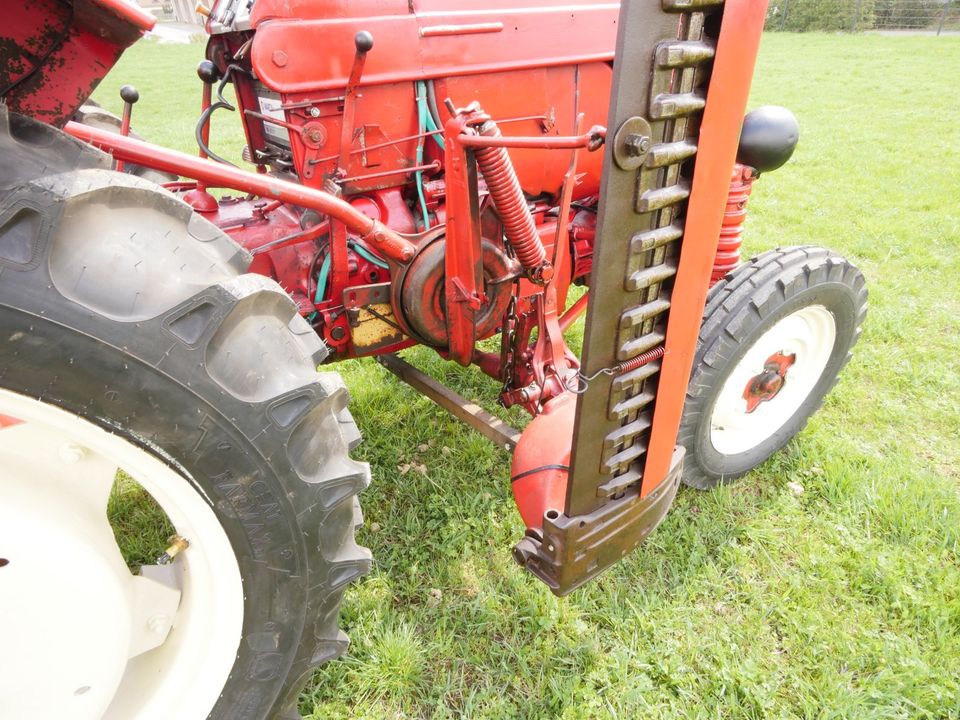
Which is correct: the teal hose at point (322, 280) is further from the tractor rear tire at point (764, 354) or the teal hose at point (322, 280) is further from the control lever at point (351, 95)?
the tractor rear tire at point (764, 354)

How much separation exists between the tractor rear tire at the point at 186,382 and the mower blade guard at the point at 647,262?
507 millimetres

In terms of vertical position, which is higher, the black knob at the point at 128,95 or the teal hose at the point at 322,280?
the black knob at the point at 128,95

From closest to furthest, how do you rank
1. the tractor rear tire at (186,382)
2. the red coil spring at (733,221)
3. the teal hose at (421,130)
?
the tractor rear tire at (186,382) → the teal hose at (421,130) → the red coil spring at (733,221)

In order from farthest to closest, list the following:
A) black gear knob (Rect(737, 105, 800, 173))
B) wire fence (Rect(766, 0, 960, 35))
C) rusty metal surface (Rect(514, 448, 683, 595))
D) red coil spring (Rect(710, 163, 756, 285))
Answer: wire fence (Rect(766, 0, 960, 35)), red coil spring (Rect(710, 163, 756, 285)), rusty metal surface (Rect(514, 448, 683, 595)), black gear knob (Rect(737, 105, 800, 173))

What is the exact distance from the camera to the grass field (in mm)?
1732

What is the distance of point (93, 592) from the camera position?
117 cm

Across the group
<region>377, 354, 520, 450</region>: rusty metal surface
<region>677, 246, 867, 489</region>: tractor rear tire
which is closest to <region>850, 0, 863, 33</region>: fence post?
<region>677, 246, 867, 489</region>: tractor rear tire

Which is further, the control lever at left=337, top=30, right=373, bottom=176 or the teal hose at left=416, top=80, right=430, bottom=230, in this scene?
the teal hose at left=416, top=80, right=430, bottom=230

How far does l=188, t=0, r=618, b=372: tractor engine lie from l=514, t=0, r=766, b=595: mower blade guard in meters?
0.48

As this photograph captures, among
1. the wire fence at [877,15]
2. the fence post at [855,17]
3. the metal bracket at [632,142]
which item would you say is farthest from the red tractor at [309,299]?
the wire fence at [877,15]

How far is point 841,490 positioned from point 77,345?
2380mm

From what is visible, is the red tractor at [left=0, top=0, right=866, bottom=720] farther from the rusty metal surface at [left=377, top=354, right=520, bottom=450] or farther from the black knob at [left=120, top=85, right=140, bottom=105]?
the black knob at [left=120, top=85, right=140, bottom=105]

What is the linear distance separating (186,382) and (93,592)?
473 millimetres

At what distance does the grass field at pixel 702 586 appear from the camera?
1732 millimetres
